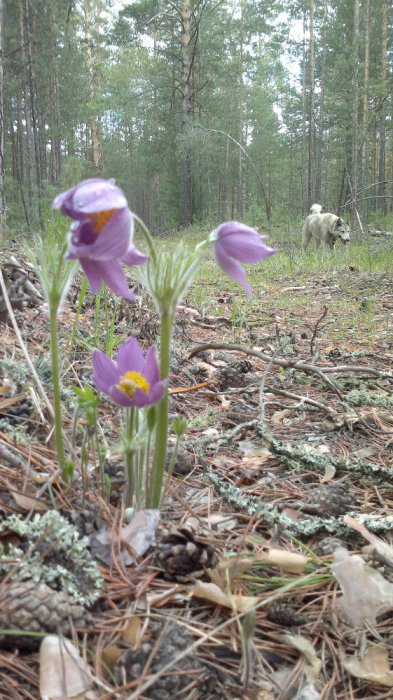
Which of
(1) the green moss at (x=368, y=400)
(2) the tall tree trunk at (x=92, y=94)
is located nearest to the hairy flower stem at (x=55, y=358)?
(1) the green moss at (x=368, y=400)

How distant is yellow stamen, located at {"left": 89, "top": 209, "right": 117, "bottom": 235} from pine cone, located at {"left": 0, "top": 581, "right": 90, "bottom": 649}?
1.96ft

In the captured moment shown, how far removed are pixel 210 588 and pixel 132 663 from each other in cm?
18

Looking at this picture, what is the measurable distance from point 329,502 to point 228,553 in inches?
14.4

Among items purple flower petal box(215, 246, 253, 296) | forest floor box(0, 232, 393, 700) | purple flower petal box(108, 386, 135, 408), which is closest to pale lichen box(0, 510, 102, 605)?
forest floor box(0, 232, 393, 700)

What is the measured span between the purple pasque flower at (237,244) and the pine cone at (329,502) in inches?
26.5

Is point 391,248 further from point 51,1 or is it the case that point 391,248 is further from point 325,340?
point 51,1

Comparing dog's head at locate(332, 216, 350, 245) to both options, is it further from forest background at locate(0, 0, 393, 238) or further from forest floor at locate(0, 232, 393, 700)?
forest floor at locate(0, 232, 393, 700)

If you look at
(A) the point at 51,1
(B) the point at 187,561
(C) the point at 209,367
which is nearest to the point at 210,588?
(B) the point at 187,561

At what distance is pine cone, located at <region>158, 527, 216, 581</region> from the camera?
0.95 metres

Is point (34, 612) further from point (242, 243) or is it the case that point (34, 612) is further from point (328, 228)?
point (328, 228)

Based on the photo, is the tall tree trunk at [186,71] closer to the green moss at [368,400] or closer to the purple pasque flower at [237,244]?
the green moss at [368,400]

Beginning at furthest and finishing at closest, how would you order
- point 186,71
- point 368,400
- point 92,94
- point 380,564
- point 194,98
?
1. point 92,94
2. point 194,98
3. point 186,71
4. point 368,400
5. point 380,564

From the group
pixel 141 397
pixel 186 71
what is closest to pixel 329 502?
pixel 141 397

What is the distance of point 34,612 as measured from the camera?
794 millimetres
